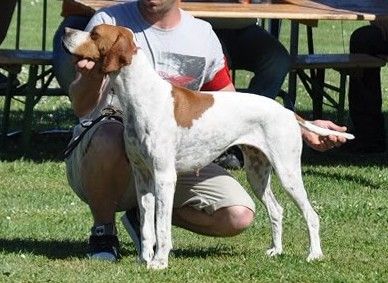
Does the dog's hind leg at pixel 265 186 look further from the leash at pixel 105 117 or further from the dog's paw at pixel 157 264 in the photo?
the dog's paw at pixel 157 264

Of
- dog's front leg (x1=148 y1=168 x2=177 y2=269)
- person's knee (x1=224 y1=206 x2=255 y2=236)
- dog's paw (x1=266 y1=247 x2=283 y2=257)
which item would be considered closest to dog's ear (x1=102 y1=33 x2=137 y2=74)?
dog's front leg (x1=148 y1=168 x2=177 y2=269)

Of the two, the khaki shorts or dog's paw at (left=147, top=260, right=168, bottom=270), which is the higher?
the khaki shorts

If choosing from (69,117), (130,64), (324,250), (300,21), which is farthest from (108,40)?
(69,117)

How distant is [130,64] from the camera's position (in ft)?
17.8

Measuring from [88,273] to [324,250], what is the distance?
1.31 meters

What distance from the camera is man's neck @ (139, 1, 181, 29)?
19.5 feet

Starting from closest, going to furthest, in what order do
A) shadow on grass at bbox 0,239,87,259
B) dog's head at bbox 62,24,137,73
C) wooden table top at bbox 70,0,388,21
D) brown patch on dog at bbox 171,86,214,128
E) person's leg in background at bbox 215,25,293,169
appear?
1. dog's head at bbox 62,24,137,73
2. brown patch on dog at bbox 171,86,214,128
3. shadow on grass at bbox 0,239,87,259
4. wooden table top at bbox 70,0,388,21
5. person's leg in background at bbox 215,25,293,169

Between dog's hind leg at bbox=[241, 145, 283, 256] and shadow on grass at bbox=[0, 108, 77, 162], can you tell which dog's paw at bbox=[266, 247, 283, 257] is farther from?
shadow on grass at bbox=[0, 108, 77, 162]

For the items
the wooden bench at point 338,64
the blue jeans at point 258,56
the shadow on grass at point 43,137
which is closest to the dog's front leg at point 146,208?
the blue jeans at point 258,56

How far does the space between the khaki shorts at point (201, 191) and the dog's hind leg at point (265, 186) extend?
0.29ft

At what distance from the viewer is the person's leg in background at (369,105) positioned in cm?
995

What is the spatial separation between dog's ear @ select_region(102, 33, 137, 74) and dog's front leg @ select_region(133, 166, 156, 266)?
1.74 feet

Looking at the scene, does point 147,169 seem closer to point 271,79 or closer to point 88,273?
point 88,273

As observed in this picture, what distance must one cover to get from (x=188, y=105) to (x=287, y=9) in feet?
10.7
